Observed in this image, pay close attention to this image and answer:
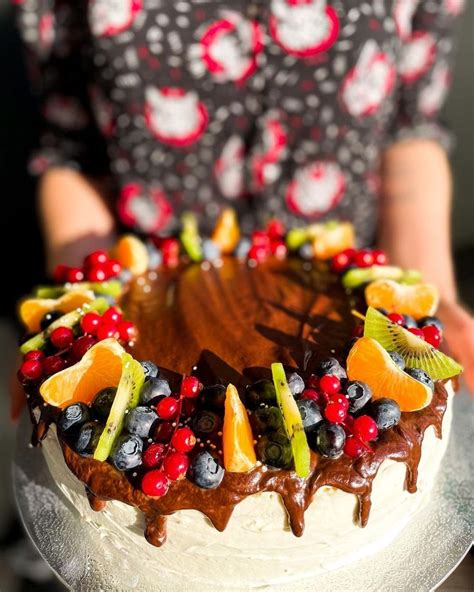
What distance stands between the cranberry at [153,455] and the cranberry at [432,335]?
0.51m

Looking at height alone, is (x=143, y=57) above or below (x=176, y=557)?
above

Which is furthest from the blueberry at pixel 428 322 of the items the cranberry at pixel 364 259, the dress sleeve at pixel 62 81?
the dress sleeve at pixel 62 81

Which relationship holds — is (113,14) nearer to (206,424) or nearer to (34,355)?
(34,355)

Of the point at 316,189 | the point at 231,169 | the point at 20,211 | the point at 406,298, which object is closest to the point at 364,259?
the point at 406,298

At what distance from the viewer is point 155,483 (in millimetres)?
907

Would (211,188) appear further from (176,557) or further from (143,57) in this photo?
(176,557)

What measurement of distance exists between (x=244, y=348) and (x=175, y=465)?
0.30 meters

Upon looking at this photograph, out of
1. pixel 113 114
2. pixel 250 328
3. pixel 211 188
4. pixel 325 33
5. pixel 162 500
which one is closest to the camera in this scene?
pixel 162 500

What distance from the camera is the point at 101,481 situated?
0.96 meters

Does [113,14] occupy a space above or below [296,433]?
above

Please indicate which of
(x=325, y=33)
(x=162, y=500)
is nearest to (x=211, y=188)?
(x=325, y=33)

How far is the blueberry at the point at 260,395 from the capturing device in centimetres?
99

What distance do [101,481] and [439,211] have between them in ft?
3.92

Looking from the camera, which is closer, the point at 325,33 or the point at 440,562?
the point at 440,562
